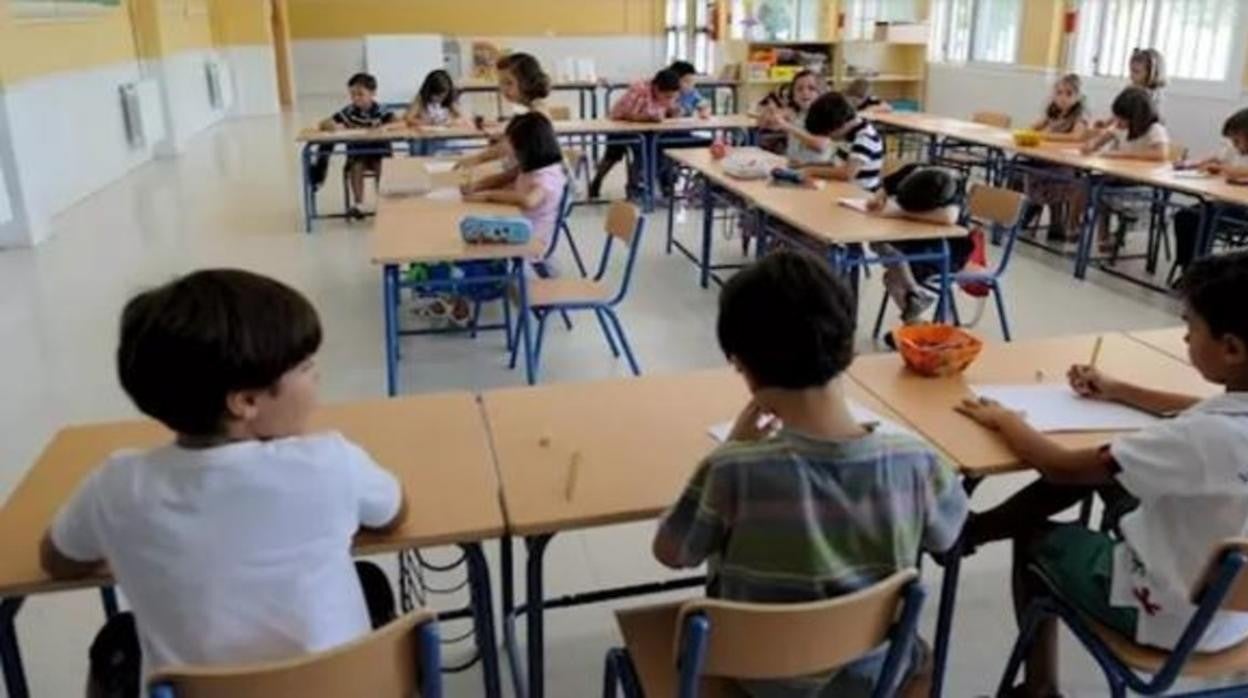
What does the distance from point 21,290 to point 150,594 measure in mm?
4945

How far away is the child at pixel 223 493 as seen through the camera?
3.93 ft

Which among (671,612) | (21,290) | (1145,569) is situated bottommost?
(21,290)

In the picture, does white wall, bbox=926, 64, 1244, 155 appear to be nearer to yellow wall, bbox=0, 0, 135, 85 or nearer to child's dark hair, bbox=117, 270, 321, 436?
child's dark hair, bbox=117, 270, 321, 436

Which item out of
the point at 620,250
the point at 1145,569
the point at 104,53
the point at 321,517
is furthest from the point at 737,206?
the point at 104,53

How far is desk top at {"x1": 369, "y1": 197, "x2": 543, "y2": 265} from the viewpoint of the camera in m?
3.38

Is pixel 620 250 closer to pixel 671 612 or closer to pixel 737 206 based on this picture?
pixel 737 206

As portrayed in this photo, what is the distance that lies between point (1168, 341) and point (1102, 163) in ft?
11.8

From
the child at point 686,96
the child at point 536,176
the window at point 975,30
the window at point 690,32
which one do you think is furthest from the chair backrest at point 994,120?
the window at point 690,32

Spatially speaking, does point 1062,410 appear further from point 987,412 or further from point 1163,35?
point 1163,35

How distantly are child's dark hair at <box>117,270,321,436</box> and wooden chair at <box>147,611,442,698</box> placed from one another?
0.31 metres

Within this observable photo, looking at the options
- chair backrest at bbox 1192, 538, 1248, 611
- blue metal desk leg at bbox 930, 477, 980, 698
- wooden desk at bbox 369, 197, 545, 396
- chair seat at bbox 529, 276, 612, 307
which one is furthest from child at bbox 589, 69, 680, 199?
chair backrest at bbox 1192, 538, 1248, 611

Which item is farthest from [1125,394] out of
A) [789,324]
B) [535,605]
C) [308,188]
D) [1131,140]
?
[308,188]

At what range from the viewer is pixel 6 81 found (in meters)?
6.43

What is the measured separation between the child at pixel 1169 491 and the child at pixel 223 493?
1.18 metres
